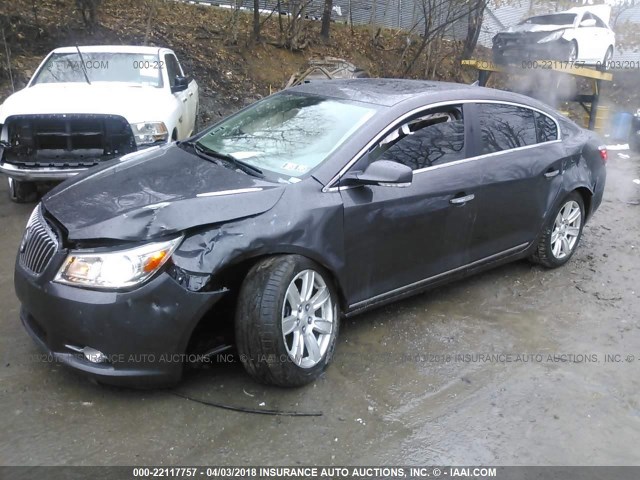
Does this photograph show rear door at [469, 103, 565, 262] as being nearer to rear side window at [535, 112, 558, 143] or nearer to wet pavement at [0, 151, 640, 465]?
rear side window at [535, 112, 558, 143]

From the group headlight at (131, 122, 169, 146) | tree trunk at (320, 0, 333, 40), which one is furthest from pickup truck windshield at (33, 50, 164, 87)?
tree trunk at (320, 0, 333, 40)

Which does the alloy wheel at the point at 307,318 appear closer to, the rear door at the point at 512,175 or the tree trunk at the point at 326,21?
the rear door at the point at 512,175

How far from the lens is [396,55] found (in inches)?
646

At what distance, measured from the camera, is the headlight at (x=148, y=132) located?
609 cm

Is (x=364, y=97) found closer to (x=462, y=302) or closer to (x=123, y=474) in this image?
(x=462, y=302)

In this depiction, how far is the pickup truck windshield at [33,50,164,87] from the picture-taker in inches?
282

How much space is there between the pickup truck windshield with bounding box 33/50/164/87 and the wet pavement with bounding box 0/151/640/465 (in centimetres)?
340

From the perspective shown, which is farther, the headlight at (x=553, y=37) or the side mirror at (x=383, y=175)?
the headlight at (x=553, y=37)

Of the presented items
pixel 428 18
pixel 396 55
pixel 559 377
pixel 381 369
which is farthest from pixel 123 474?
pixel 396 55

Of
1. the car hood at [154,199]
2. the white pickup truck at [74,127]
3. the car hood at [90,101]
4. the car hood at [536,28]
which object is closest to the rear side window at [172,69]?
the white pickup truck at [74,127]

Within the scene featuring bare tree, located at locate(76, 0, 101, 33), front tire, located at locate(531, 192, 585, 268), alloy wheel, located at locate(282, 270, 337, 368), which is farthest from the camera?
bare tree, located at locate(76, 0, 101, 33)

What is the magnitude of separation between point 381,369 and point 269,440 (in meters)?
0.96

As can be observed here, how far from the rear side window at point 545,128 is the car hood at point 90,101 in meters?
3.73
